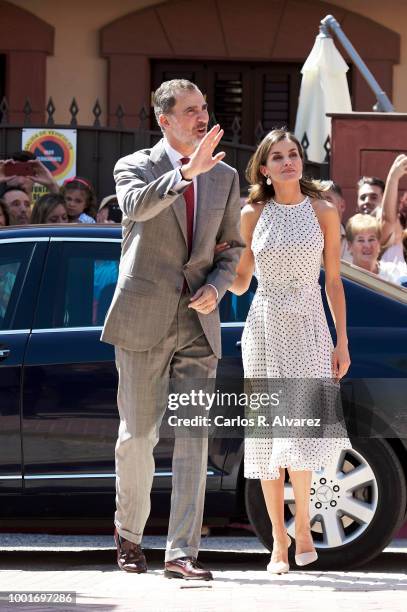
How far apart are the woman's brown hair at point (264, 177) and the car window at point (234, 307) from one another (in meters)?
0.65

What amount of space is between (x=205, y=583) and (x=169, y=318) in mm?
1105

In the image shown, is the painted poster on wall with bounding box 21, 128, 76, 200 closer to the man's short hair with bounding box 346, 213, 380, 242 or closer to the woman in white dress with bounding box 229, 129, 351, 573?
the man's short hair with bounding box 346, 213, 380, 242

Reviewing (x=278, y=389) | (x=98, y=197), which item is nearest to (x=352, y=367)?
(x=278, y=389)

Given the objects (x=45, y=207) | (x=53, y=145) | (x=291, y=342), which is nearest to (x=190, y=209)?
(x=291, y=342)

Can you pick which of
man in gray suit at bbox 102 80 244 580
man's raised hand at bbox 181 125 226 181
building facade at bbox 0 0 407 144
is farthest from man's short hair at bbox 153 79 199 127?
building facade at bbox 0 0 407 144

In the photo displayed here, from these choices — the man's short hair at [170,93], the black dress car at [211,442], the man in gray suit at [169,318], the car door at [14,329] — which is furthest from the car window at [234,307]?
the man's short hair at [170,93]

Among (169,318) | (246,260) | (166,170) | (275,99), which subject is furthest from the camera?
(275,99)

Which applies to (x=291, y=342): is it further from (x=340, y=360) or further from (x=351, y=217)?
(x=351, y=217)

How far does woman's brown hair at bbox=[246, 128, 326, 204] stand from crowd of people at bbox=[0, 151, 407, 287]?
8.03ft

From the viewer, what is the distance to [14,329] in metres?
7.78

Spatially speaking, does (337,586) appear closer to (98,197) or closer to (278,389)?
(278,389)

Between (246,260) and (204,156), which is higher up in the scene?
(204,156)

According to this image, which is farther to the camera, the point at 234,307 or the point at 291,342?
the point at 234,307

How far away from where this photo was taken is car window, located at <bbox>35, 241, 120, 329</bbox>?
779 cm
